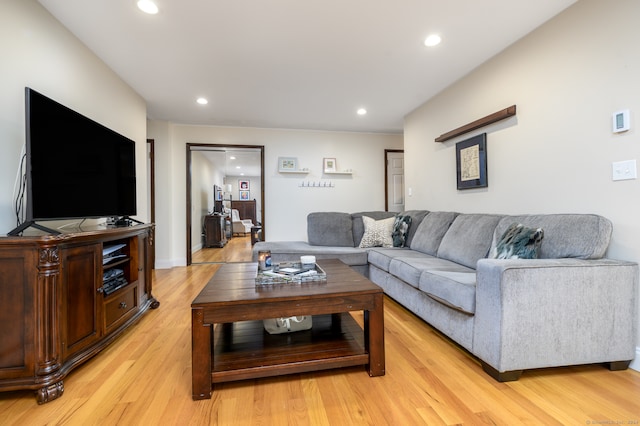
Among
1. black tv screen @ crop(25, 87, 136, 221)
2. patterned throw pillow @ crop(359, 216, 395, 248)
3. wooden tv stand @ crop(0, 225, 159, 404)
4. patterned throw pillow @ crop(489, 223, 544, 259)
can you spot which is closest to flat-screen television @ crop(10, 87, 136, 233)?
black tv screen @ crop(25, 87, 136, 221)

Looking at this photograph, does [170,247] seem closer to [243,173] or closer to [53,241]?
[53,241]

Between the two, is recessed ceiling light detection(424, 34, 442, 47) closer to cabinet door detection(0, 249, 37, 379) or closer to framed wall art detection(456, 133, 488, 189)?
framed wall art detection(456, 133, 488, 189)

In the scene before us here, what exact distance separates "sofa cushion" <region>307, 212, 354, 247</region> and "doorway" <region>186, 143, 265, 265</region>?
4.35 ft

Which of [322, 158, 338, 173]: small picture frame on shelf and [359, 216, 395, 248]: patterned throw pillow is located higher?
[322, 158, 338, 173]: small picture frame on shelf

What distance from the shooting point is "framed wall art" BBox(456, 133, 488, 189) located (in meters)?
A: 2.72

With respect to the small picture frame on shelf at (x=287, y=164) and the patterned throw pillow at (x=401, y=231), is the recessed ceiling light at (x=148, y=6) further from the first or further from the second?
the patterned throw pillow at (x=401, y=231)

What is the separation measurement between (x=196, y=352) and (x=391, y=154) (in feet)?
15.5

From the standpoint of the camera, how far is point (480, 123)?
271 centimetres

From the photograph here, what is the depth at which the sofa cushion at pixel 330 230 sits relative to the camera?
3705mm

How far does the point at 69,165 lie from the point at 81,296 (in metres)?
0.83

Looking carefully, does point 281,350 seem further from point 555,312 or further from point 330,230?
point 330,230

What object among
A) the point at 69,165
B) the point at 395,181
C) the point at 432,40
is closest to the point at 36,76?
the point at 69,165

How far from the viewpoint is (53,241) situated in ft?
4.45

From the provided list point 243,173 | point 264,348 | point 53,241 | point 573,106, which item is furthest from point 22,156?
point 243,173
